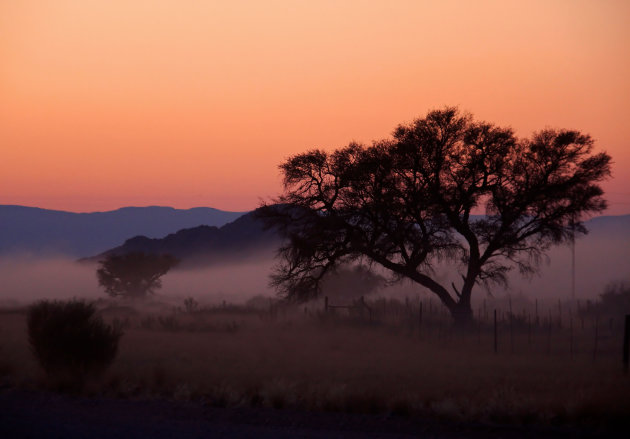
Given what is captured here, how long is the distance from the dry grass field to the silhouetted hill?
13120 centimetres

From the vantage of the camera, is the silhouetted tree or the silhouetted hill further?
the silhouetted hill

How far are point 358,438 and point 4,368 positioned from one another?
32.7 ft

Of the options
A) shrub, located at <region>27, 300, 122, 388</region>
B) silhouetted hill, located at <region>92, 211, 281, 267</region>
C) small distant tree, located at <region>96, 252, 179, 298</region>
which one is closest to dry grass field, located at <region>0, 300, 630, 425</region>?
shrub, located at <region>27, 300, 122, 388</region>

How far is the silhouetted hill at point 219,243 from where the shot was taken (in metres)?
164

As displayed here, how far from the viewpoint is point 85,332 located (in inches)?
627

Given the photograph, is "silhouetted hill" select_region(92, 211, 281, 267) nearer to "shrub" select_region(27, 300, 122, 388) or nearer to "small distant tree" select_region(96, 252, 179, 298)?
"small distant tree" select_region(96, 252, 179, 298)

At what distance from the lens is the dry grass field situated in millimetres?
12562

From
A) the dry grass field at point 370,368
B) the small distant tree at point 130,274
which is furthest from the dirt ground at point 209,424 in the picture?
the small distant tree at point 130,274

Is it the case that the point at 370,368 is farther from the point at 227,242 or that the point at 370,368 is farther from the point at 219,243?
the point at 227,242

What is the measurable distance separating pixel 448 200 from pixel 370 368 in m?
13.0

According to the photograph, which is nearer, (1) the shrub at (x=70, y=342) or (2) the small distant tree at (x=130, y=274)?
(1) the shrub at (x=70, y=342)

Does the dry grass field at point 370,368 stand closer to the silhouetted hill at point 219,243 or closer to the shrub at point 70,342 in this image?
the shrub at point 70,342

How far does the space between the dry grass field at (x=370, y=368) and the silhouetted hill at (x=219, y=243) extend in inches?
5165

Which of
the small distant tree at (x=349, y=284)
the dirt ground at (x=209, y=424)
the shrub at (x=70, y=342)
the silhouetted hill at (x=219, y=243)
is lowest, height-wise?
the dirt ground at (x=209, y=424)
